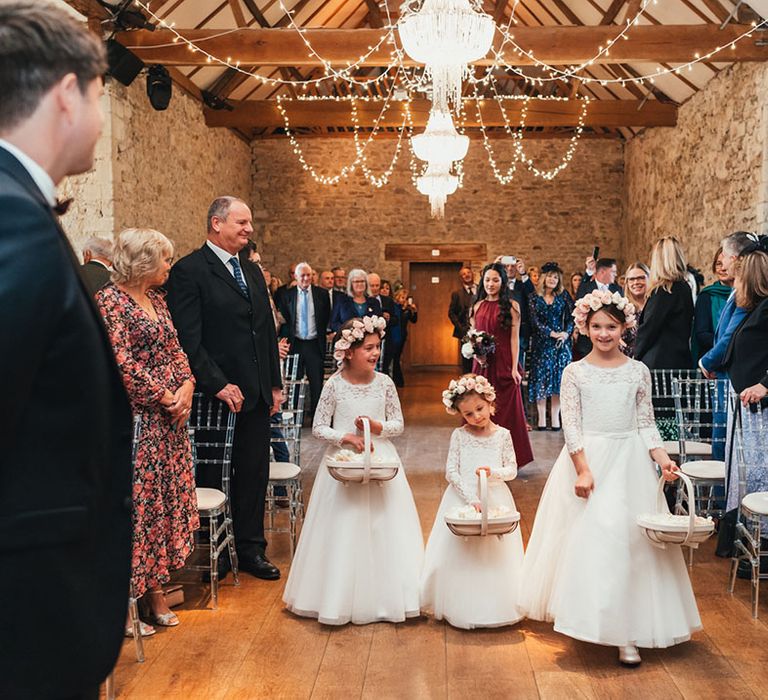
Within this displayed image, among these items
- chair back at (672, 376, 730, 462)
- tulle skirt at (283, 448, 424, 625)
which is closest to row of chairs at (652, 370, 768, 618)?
chair back at (672, 376, 730, 462)

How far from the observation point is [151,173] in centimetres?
988

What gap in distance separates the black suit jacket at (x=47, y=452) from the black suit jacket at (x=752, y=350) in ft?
11.8

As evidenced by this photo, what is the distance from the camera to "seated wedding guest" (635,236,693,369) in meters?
4.97

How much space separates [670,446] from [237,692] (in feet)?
9.34

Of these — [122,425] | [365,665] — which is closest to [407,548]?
[365,665]

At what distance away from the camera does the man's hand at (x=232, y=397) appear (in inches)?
150

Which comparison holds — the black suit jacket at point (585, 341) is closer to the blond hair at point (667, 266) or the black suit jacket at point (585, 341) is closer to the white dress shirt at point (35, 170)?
the blond hair at point (667, 266)

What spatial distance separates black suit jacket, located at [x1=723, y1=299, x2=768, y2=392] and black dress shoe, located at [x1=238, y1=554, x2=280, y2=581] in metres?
2.45

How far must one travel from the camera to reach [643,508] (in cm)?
317

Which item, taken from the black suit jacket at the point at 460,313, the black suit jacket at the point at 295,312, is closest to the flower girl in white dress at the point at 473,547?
the black suit jacket at the point at 295,312

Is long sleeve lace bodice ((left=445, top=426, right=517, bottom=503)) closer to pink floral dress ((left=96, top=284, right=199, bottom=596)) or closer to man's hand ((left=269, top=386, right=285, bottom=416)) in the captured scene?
man's hand ((left=269, top=386, right=285, bottom=416))

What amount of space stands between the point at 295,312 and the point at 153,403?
509 cm

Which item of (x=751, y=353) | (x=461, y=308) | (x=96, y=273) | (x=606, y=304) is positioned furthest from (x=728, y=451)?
(x=461, y=308)

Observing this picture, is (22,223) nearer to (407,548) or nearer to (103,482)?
(103,482)
